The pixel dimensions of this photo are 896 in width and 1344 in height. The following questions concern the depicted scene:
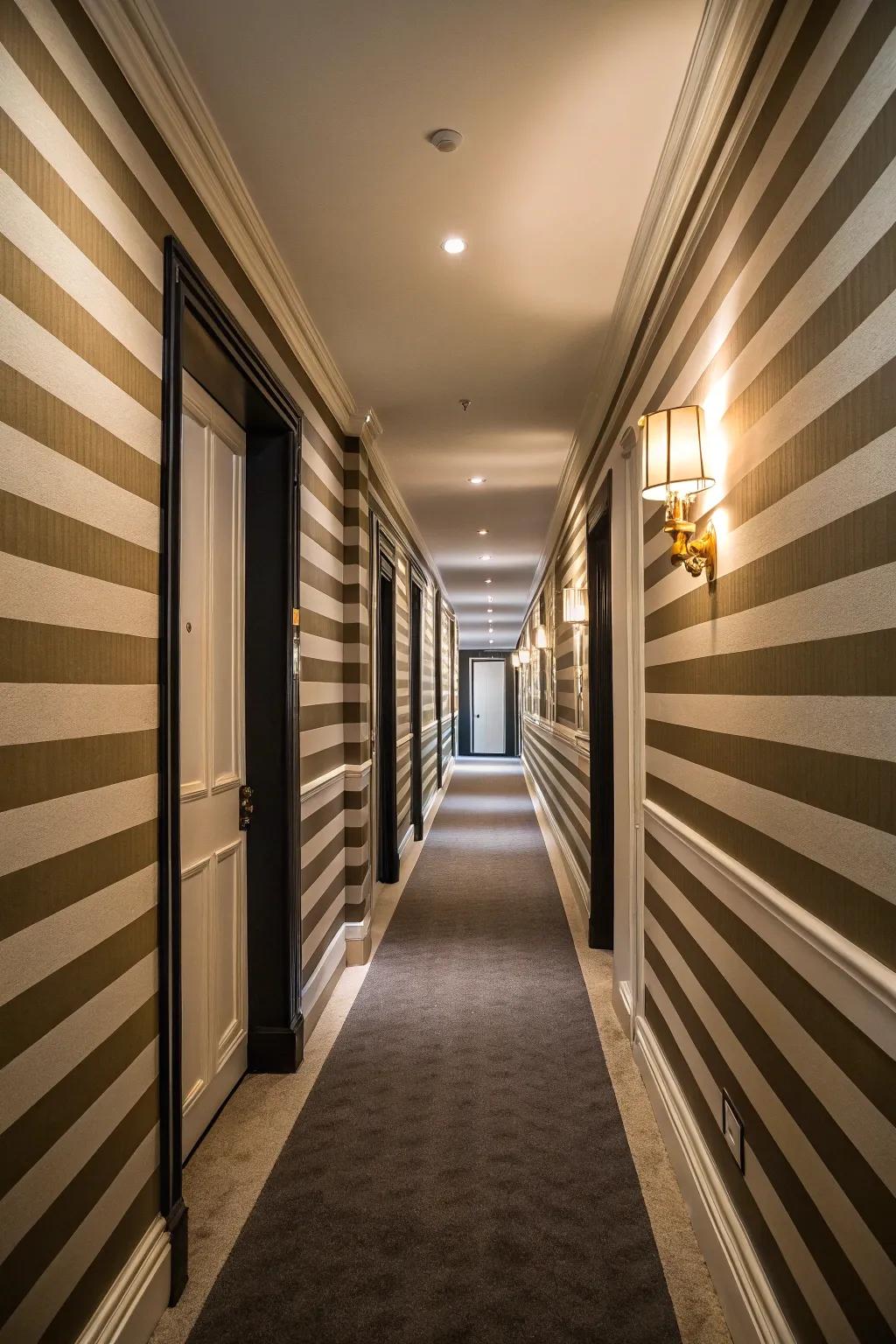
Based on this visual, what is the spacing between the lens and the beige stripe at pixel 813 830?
103 centimetres

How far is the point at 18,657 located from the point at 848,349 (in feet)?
4.03

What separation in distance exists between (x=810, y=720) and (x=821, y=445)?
16.2 inches

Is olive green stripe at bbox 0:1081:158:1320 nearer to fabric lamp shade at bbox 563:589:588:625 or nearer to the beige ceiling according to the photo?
the beige ceiling

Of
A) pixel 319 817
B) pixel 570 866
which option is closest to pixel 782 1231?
pixel 319 817

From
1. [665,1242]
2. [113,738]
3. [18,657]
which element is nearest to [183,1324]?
[665,1242]

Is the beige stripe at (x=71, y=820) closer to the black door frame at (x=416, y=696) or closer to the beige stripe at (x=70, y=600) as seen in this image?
the beige stripe at (x=70, y=600)

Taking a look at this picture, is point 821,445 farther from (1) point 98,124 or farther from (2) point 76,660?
(1) point 98,124

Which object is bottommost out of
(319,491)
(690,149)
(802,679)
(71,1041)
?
(71,1041)

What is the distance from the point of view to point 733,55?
156 cm

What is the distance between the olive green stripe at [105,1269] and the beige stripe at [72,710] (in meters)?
0.89

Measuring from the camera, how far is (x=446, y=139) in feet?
6.30

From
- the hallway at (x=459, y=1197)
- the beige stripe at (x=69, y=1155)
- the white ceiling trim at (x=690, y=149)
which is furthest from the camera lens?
the hallway at (x=459, y=1197)

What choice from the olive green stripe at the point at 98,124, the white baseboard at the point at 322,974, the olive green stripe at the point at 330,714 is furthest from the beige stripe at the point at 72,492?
the white baseboard at the point at 322,974

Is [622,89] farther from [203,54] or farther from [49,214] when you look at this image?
[49,214]
